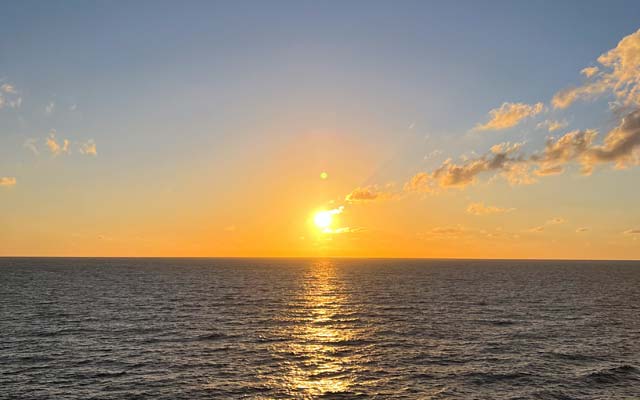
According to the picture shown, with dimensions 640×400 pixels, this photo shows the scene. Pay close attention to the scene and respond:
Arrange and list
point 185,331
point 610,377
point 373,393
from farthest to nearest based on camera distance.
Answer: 1. point 185,331
2. point 610,377
3. point 373,393

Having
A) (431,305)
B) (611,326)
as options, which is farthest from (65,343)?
(611,326)

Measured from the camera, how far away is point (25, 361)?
47719mm

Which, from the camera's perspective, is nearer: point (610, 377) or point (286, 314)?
point (610, 377)

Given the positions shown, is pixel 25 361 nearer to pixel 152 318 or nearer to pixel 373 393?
pixel 152 318

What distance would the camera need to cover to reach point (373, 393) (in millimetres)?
39500

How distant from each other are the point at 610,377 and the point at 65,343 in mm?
64002

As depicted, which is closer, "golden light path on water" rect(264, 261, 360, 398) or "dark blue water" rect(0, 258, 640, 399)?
"dark blue water" rect(0, 258, 640, 399)

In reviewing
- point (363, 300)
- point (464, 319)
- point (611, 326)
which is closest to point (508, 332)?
point (464, 319)

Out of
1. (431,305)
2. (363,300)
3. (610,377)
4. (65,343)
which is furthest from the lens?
(363,300)

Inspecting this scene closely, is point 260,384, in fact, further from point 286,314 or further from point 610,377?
point 286,314

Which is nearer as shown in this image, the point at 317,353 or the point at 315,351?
the point at 317,353

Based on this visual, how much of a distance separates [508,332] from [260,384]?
42.1 m

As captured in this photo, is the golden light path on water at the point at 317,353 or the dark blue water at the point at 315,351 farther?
the golden light path on water at the point at 317,353

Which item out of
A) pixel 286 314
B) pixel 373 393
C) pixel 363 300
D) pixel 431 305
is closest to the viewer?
pixel 373 393
